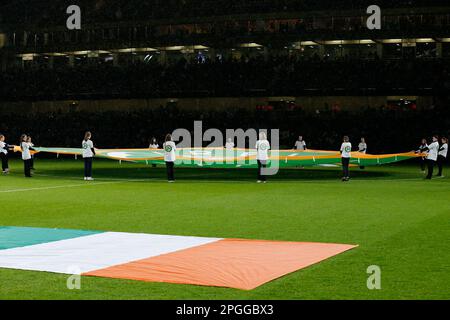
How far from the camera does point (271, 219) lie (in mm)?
15633

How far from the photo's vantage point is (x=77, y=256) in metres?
10.7

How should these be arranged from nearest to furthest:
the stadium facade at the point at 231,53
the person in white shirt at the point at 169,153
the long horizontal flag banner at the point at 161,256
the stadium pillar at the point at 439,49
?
the long horizontal flag banner at the point at 161,256, the person in white shirt at the point at 169,153, the stadium facade at the point at 231,53, the stadium pillar at the point at 439,49

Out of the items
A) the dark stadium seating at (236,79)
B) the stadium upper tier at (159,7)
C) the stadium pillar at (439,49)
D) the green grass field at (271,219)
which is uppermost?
the stadium upper tier at (159,7)

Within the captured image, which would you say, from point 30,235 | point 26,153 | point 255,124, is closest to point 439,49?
point 255,124

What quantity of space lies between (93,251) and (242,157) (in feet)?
65.3

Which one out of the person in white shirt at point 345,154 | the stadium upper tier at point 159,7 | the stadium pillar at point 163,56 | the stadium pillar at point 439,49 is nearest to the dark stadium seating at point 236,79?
the stadium pillar at point 439,49

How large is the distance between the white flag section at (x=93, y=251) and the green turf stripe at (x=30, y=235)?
1.02 feet

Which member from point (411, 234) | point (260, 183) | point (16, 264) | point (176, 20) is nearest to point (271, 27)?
point (176, 20)

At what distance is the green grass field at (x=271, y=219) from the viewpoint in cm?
859

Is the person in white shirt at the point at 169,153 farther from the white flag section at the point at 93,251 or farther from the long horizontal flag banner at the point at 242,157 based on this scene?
the white flag section at the point at 93,251

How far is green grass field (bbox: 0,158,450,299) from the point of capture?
28.2 ft

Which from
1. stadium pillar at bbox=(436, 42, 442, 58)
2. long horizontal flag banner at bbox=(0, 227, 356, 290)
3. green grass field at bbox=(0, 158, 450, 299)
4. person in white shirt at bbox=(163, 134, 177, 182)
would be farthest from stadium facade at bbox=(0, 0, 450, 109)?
long horizontal flag banner at bbox=(0, 227, 356, 290)

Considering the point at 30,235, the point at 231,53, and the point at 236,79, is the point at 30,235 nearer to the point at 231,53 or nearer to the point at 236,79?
the point at 236,79
